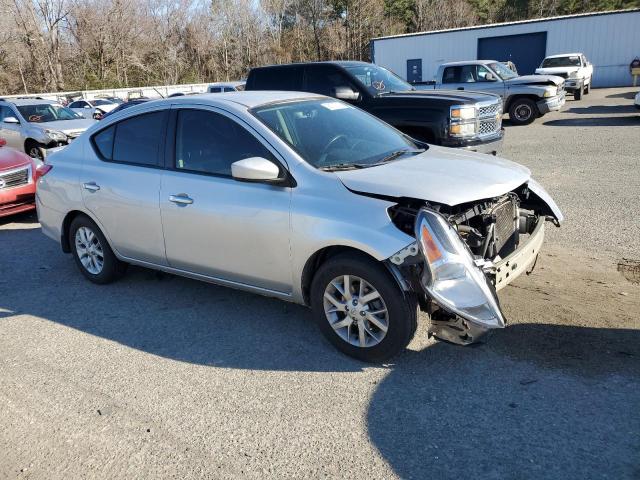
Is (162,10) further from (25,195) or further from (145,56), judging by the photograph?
(25,195)

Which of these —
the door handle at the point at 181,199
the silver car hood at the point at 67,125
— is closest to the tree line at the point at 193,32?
the silver car hood at the point at 67,125

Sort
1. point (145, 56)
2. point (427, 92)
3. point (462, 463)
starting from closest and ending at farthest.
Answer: point (462, 463) → point (427, 92) → point (145, 56)

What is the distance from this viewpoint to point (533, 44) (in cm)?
3272

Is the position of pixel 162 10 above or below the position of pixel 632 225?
above

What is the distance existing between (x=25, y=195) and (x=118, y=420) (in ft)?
21.5

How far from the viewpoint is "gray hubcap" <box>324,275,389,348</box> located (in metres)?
3.76

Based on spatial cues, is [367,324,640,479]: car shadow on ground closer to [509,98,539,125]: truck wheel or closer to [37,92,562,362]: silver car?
[37,92,562,362]: silver car

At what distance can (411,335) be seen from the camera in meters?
3.71

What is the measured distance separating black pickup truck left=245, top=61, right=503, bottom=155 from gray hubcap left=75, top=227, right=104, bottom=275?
5.08 meters

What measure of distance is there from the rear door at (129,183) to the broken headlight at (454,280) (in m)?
2.45

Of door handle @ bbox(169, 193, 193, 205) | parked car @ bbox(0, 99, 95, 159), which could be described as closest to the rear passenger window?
door handle @ bbox(169, 193, 193, 205)

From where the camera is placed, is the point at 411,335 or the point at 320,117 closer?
the point at 411,335

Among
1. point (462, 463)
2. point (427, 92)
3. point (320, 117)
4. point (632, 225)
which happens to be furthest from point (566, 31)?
point (462, 463)

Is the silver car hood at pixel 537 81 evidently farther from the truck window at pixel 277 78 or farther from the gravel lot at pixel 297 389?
the gravel lot at pixel 297 389
